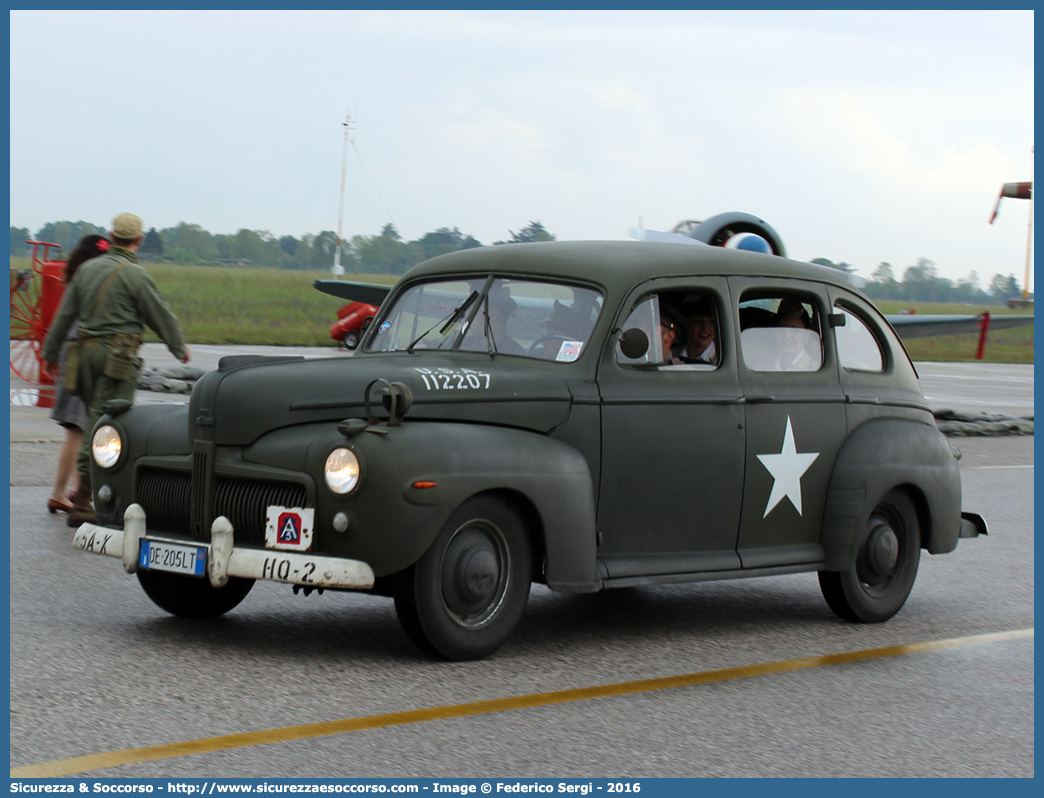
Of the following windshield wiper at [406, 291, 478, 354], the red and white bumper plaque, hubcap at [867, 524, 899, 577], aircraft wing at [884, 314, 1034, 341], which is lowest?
hubcap at [867, 524, 899, 577]

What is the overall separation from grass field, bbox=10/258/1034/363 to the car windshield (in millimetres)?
31153

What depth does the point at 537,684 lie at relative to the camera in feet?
18.0

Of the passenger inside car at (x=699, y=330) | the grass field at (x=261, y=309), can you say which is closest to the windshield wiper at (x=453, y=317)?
the passenger inside car at (x=699, y=330)

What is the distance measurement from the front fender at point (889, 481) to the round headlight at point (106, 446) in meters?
3.65

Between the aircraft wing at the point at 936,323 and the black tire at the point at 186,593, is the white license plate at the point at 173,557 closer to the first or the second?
the black tire at the point at 186,593

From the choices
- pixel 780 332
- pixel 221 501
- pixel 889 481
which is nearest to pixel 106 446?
pixel 221 501

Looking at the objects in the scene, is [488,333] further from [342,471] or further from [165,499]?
[165,499]

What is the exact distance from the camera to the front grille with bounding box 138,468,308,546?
5660mm

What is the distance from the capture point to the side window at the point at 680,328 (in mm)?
6680

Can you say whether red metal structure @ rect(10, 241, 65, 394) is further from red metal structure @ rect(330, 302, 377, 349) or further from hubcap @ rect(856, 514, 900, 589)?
hubcap @ rect(856, 514, 900, 589)

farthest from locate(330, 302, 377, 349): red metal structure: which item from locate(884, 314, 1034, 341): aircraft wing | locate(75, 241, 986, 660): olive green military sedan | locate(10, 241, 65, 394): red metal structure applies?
Result: locate(75, 241, 986, 660): olive green military sedan

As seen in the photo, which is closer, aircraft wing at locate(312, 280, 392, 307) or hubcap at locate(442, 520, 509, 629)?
hubcap at locate(442, 520, 509, 629)

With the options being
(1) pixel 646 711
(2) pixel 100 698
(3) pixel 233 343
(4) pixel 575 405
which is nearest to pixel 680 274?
(4) pixel 575 405

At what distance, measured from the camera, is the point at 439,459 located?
18.2ft
